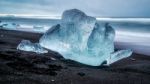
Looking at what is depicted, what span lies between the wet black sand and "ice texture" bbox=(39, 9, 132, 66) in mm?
452

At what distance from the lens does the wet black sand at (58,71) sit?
731 centimetres

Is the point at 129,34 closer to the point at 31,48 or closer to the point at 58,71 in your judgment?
the point at 31,48

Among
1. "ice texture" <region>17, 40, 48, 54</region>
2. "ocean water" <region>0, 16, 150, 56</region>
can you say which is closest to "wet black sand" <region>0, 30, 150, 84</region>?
"ice texture" <region>17, 40, 48, 54</region>

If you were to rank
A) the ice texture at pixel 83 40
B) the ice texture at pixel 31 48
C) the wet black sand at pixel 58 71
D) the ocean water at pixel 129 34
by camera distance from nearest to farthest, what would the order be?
the wet black sand at pixel 58 71, the ice texture at pixel 83 40, the ice texture at pixel 31 48, the ocean water at pixel 129 34

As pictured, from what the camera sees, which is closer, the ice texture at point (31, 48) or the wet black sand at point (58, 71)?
the wet black sand at point (58, 71)

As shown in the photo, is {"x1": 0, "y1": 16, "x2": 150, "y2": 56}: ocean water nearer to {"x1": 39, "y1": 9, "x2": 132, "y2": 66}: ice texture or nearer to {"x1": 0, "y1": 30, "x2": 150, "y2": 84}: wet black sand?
{"x1": 39, "y1": 9, "x2": 132, "y2": 66}: ice texture

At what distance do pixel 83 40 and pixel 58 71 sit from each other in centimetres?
256

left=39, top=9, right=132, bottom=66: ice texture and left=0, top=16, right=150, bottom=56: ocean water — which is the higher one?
left=39, top=9, right=132, bottom=66: ice texture

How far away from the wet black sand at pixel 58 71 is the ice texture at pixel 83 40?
45 cm

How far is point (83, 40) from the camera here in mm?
10656

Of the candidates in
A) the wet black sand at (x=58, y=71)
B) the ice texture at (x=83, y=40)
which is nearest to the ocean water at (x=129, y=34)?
the ice texture at (x=83, y=40)

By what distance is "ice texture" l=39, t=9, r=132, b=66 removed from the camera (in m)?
10.5

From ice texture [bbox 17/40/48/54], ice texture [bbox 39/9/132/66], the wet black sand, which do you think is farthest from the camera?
ice texture [bbox 17/40/48/54]

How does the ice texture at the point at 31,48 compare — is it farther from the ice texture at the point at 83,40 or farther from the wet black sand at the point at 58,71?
the ice texture at the point at 83,40
